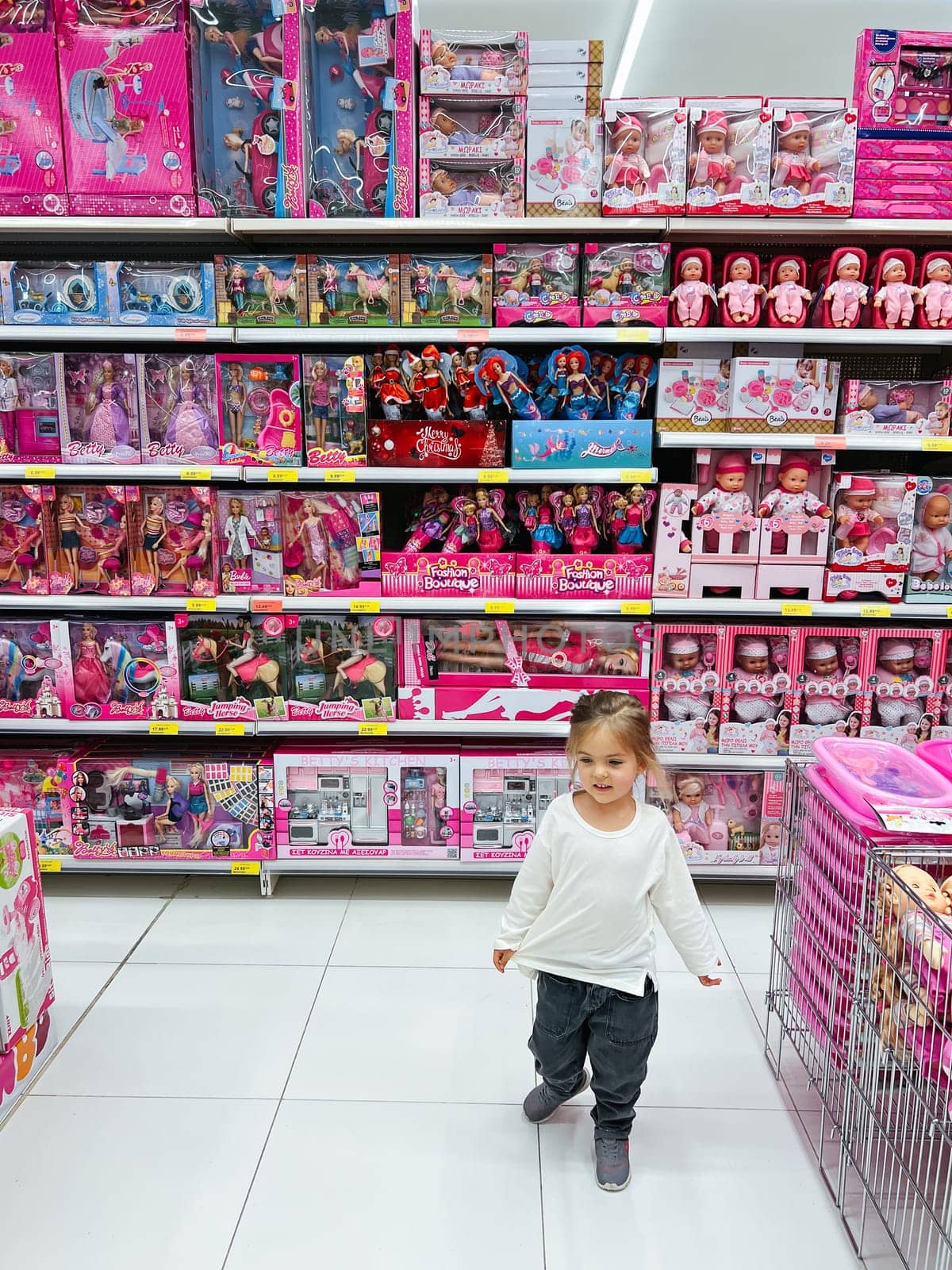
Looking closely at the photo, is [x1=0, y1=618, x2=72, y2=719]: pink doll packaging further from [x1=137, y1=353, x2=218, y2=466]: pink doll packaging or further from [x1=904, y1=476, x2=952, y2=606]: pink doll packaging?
[x1=904, y1=476, x2=952, y2=606]: pink doll packaging

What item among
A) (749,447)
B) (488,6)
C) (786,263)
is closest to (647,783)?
(749,447)

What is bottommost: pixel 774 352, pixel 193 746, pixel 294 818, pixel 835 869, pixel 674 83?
pixel 294 818

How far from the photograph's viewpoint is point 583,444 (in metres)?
2.78

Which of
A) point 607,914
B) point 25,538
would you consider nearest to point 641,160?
point 607,914

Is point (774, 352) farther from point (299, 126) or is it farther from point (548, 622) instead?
point (299, 126)

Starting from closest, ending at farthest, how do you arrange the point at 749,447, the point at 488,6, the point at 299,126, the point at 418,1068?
the point at 418,1068
the point at 299,126
the point at 749,447
the point at 488,6

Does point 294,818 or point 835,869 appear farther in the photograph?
point 294,818

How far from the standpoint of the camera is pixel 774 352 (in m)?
2.90

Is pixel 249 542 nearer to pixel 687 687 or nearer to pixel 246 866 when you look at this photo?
pixel 246 866

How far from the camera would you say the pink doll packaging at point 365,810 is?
3.01 m

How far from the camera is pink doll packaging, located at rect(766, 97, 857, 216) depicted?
103 inches

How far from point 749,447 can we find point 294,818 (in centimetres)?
197

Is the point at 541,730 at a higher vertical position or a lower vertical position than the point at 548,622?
lower

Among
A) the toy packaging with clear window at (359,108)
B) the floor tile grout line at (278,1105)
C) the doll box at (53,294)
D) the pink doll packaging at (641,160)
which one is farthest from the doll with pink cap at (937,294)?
the floor tile grout line at (278,1105)
